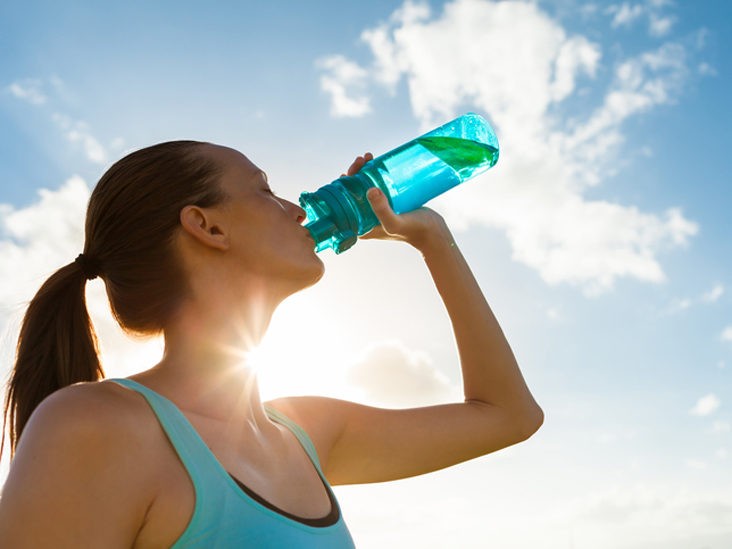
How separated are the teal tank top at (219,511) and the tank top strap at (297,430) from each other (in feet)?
1.34

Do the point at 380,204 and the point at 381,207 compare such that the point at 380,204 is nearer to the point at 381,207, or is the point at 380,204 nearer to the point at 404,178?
the point at 381,207

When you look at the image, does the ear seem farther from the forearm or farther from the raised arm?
the forearm

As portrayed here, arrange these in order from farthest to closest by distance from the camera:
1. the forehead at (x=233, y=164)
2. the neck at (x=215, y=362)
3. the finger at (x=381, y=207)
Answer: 1. the finger at (x=381, y=207)
2. the forehead at (x=233, y=164)
3. the neck at (x=215, y=362)

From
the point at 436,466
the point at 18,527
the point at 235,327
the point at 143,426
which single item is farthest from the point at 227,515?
the point at 436,466

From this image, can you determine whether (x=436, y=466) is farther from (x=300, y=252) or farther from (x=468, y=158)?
(x=468, y=158)

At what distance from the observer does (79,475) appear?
58.1 inches

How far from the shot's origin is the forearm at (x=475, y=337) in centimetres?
271

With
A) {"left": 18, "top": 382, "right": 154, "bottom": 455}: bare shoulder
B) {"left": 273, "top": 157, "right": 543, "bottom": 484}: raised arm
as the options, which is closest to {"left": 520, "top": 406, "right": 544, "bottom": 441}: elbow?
{"left": 273, "top": 157, "right": 543, "bottom": 484}: raised arm

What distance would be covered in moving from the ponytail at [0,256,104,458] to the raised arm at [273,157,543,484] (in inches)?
25.8

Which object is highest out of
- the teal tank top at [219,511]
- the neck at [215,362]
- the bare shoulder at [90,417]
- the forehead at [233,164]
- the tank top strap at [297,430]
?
the forehead at [233,164]

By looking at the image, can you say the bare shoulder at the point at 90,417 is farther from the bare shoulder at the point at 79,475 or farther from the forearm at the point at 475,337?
the forearm at the point at 475,337

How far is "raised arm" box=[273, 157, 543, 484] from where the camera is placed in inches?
99.5

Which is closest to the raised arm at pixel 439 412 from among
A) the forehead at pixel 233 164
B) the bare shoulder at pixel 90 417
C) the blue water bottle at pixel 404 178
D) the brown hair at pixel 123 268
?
the blue water bottle at pixel 404 178

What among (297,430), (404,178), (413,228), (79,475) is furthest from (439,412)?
(79,475)
